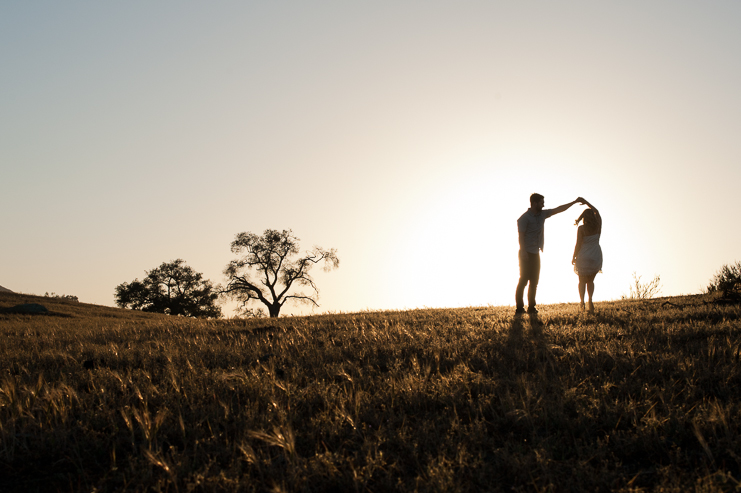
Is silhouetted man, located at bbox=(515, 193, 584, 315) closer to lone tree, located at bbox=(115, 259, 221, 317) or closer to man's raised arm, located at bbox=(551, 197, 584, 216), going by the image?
man's raised arm, located at bbox=(551, 197, 584, 216)

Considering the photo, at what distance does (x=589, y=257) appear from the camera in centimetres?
1091

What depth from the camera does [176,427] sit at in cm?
340

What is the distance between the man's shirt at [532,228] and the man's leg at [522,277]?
19 centimetres

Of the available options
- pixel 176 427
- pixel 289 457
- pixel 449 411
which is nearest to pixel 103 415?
pixel 176 427

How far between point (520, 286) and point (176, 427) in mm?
9448

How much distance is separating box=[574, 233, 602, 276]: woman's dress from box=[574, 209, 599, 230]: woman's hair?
0.23 meters

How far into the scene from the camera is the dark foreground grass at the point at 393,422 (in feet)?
8.71

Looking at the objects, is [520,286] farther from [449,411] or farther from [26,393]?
[26,393]

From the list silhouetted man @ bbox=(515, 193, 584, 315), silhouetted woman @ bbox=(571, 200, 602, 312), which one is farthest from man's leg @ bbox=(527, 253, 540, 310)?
silhouetted woman @ bbox=(571, 200, 602, 312)

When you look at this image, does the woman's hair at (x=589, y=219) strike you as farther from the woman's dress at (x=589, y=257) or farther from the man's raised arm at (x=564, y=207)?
the man's raised arm at (x=564, y=207)

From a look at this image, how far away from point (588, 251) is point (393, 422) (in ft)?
30.0

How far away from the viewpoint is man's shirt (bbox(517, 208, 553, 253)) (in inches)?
432

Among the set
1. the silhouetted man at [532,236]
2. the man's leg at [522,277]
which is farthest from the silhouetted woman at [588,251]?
the man's leg at [522,277]

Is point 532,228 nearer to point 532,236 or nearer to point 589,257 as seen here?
point 532,236
